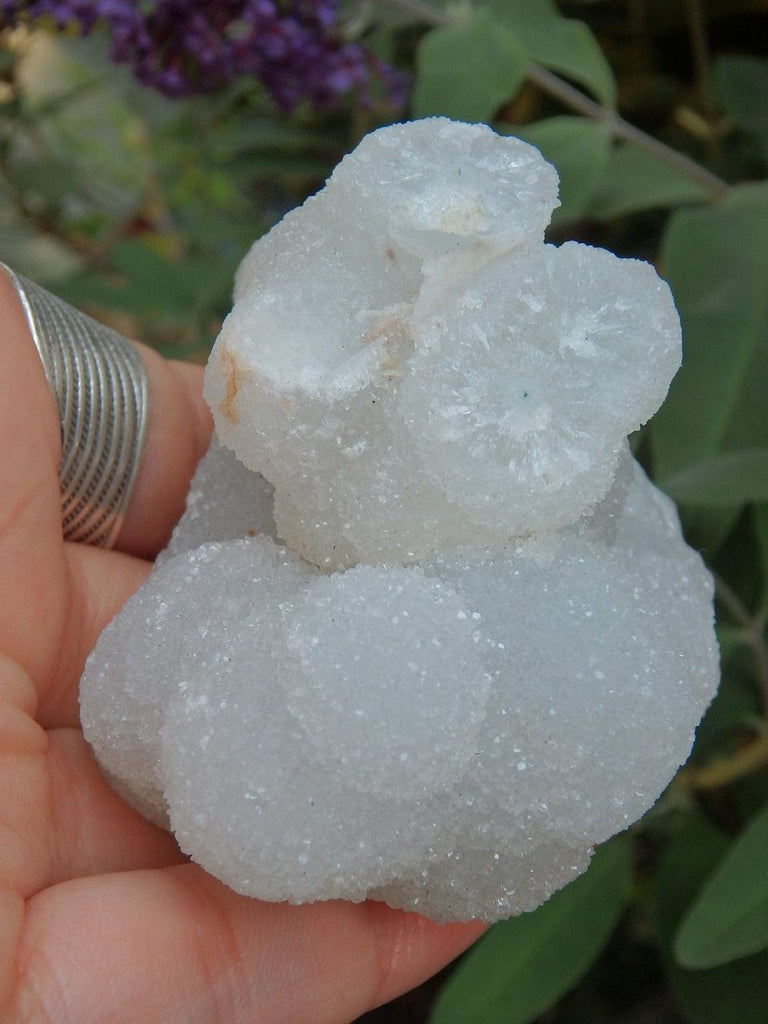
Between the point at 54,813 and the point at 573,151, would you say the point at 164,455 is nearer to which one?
the point at 54,813

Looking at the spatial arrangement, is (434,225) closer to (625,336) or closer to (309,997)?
(625,336)

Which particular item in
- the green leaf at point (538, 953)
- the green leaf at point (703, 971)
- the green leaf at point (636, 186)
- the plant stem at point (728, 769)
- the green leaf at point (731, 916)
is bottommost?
the green leaf at point (703, 971)

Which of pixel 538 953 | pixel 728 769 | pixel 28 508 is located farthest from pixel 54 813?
pixel 728 769

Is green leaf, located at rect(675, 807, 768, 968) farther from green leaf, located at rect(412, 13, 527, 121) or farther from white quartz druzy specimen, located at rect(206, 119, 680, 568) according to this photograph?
green leaf, located at rect(412, 13, 527, 121)

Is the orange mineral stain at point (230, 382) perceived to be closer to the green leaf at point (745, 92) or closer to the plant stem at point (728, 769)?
the plant stem at point (728, 769)

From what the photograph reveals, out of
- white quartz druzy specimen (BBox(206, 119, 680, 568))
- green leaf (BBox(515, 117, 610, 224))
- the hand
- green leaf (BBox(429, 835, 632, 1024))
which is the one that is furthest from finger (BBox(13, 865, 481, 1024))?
green leaf (BBox(515, 117, 610, 224))

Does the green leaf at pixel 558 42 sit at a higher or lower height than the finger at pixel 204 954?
higher

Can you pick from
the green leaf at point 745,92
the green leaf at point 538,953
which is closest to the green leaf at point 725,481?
the green leaf at point 538,953
